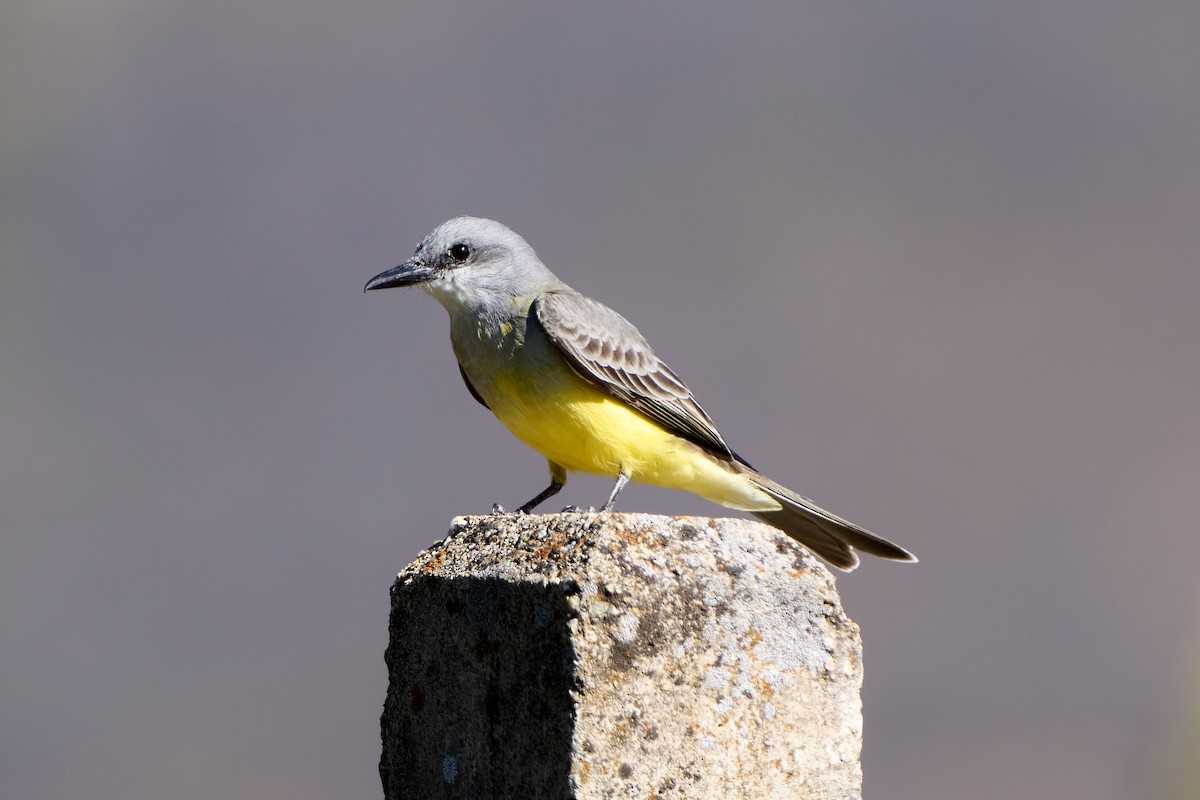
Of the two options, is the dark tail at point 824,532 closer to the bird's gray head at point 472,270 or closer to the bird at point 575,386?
the bird at point 575,386

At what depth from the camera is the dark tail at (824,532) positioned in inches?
185

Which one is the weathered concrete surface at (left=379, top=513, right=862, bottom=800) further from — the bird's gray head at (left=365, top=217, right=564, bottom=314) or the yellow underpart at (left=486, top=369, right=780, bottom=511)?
the bird's gray head at (left=365, top=217, right=564, bottom=314)

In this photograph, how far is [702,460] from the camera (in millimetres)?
5039

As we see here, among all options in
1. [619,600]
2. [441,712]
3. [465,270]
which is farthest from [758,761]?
[465,270]

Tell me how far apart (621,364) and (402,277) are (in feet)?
3.41

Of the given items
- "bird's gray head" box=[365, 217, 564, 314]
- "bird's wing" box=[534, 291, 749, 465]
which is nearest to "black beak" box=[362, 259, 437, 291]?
"bird's gray head" box=[365, 217, 564, 314]

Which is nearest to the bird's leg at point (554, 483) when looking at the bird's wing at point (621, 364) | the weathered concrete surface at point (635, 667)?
the bird's wing at point (621, 364)

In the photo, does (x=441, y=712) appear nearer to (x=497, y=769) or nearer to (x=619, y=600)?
(x=497, y=769)

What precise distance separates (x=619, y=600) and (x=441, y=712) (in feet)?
2.03

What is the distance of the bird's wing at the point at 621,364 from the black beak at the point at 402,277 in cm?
56

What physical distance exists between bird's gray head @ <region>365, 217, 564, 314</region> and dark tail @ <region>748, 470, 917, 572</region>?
1.24 meters

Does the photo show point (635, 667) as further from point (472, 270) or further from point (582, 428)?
point (472, 270)

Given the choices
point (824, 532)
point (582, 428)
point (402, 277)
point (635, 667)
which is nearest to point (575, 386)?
point (582, 428)

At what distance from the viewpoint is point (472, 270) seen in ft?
16.8
